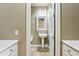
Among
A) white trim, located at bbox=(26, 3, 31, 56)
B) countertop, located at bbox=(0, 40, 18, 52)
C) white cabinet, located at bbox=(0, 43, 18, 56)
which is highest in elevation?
white trim, located at bbox=(26, 3, 31, 56)

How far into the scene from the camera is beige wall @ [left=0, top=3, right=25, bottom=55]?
1459 mm

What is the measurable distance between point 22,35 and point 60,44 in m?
0.48

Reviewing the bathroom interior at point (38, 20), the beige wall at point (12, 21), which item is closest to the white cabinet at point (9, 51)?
the beige wall at point (12, 21)

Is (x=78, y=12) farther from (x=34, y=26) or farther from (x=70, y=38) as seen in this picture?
(x=34, y=26)

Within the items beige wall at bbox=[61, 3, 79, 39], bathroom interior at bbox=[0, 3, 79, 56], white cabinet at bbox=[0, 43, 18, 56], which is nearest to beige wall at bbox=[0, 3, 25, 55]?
bathroom interior at bbox=[0, 3, 79, 56]

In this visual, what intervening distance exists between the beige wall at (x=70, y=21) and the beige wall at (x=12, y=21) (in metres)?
0.48

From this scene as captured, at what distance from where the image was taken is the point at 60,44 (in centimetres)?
158

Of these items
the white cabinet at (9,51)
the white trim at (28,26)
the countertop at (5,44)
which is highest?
the white trim at (28,26)

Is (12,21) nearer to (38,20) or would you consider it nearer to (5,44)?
(5,44)

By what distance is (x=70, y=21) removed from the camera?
1.51 m

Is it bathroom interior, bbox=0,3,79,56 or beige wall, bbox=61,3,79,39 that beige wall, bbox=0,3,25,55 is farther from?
beige wall, bbox=61,3,79,39

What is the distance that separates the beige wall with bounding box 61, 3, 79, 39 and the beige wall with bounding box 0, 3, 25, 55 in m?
0.48

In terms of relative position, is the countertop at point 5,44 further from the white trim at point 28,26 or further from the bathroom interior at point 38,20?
the bathroom interior at point 38,20

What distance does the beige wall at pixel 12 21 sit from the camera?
1459 millimetres
